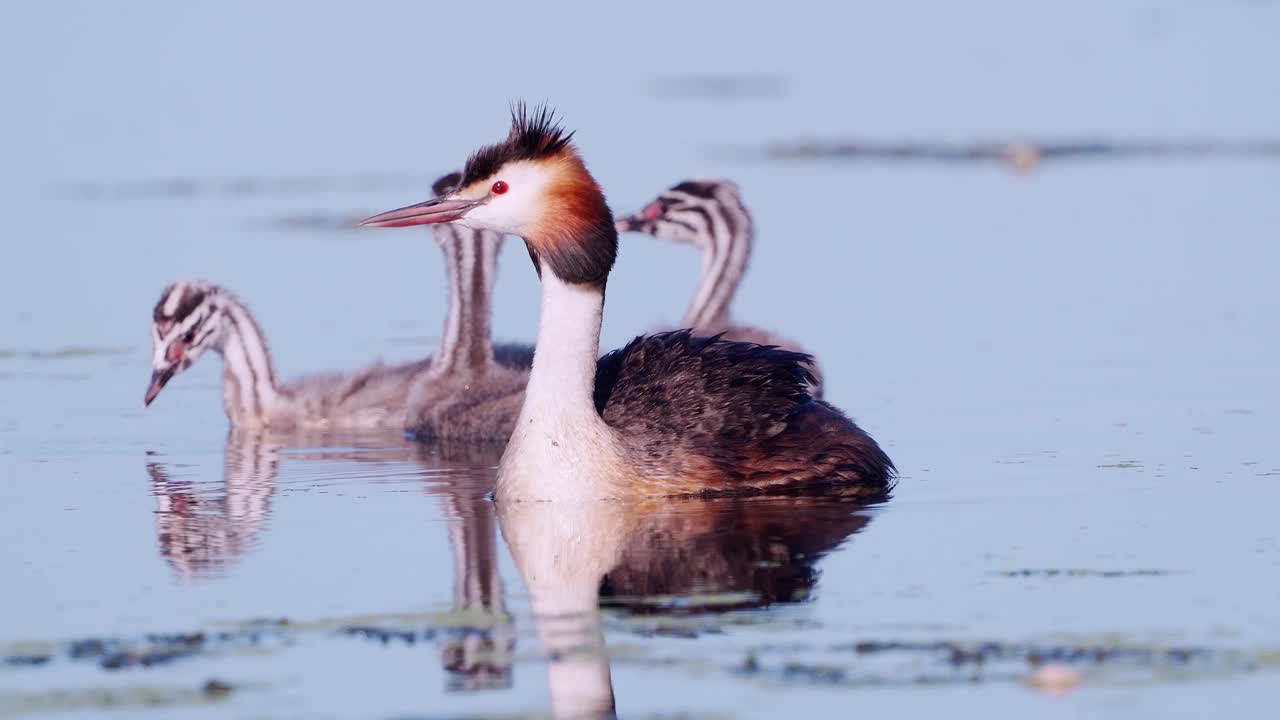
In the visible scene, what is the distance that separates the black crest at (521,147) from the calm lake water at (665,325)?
1.60 metres

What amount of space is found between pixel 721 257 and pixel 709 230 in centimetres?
22

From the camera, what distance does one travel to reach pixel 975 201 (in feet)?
72.4

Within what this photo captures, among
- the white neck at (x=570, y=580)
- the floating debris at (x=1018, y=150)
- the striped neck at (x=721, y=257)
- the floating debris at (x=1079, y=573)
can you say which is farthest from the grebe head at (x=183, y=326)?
the floating debris at (x=1018, y=150)

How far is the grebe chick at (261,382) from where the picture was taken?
1509cm

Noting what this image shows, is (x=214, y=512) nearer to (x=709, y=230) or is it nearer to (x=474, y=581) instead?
(x=474, y=581)

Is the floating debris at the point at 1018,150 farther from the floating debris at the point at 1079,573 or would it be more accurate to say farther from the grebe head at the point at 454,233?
the floating debris at the point at 1079,573

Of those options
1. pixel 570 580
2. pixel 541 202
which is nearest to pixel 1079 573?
pixel 570 580

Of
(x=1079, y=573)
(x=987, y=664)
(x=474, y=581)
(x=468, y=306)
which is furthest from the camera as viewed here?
(x=468, y=306)

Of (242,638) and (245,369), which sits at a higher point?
(245,369)

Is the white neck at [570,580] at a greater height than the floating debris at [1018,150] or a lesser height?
lesser

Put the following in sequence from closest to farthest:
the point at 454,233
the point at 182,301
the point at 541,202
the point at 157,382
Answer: the point at 541,202 → the point at 157,382 → the point at 182,301 → the point at 454,233

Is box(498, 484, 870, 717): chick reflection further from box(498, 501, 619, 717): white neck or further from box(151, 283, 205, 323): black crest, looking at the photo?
box(151, 283, 205, 323): black crest

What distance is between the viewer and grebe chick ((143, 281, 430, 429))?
1509 centimetres

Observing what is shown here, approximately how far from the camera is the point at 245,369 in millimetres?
15320
